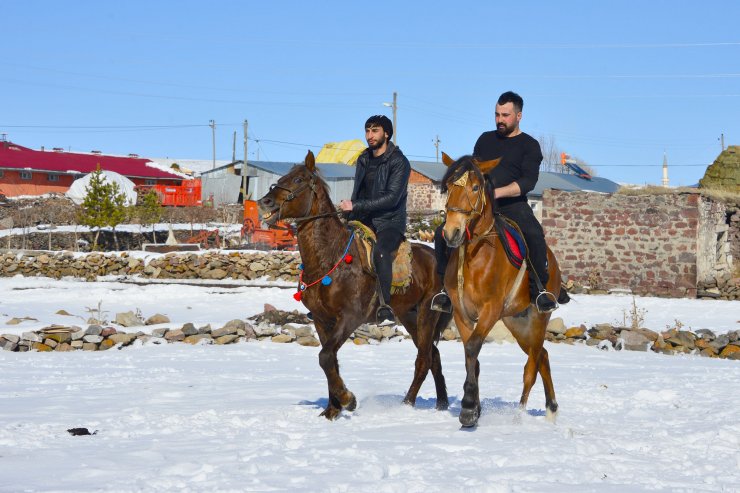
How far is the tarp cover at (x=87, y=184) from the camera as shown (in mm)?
51406

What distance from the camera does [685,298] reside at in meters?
21.9

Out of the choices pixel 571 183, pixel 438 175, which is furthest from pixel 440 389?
pixel 571 183

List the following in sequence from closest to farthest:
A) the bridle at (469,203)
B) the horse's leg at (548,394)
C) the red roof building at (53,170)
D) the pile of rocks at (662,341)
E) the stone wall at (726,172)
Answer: the bridle at (469,203), the horse's leg at (548,394), the pile of rocks at (662,341), the stone wall at (726,172), the red roof building at (53,170)

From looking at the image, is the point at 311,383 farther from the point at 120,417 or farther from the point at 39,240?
the point at 39,240

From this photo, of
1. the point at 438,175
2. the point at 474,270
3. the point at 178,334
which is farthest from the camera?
the point at 438,175

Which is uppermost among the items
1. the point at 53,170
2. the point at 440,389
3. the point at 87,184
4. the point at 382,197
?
the point at 53,170

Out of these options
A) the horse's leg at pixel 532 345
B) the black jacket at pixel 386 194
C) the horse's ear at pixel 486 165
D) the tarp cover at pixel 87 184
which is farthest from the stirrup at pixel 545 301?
the tarp cover at pixel 87 184

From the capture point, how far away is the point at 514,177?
7.31m

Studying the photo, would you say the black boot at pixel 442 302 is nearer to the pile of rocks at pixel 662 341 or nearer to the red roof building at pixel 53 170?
the pile of rocks at pixel 662 341

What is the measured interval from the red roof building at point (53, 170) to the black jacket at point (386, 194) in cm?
5136

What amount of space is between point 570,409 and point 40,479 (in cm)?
495

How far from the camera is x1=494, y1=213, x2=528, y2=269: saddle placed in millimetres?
6770

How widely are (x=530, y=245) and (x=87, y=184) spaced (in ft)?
165

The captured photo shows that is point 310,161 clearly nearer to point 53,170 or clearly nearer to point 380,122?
point 380,122
